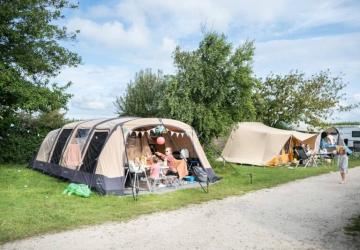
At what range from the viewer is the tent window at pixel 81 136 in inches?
478

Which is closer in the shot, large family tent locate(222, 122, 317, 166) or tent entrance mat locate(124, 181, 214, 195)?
tent entrance mat locate(124, 181, 214, 195)

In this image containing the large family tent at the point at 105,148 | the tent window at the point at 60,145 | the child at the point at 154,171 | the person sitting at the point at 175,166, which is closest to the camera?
the large family tent at the point at 105,148

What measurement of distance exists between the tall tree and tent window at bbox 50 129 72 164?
114 cm

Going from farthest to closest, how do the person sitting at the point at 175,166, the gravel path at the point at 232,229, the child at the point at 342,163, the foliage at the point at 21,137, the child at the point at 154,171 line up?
1. the foliage at the point at 21,137
2. the child at the point at 342,163
3. the person sitting at the point at 175,166
4. the child at the point at 154,171
5. the gravel path at the point at 232,229

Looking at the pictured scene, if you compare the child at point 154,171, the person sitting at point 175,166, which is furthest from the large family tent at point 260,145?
the child at point 154,171

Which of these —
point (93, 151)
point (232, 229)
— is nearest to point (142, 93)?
point (93, 151)

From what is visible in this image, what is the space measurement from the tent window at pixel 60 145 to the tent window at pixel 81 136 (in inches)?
38.8

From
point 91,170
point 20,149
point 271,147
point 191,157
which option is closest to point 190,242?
point 91,170

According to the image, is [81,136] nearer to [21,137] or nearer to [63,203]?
[63,203]

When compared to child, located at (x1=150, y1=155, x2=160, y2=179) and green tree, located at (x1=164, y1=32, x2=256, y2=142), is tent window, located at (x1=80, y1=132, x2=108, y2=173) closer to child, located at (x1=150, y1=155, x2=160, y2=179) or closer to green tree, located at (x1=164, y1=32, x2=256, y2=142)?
child, located at (x1=150, y1=155, x2=160, y2=179)

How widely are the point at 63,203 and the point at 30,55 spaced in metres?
6.95

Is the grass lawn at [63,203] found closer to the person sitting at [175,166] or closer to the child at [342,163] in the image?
the person sitting at [175,166]

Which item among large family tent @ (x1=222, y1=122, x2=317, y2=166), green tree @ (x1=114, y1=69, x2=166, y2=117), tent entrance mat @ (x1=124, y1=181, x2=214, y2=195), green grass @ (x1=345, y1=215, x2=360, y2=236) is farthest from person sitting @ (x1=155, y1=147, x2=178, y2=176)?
green tree @ (x1=114, y1=69, x2=166, y2=117)

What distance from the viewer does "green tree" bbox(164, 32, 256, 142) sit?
51.1 ft
